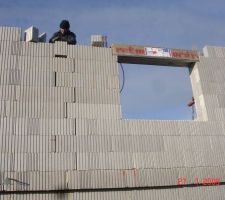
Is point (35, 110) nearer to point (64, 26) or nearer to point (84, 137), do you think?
point (84, 137)

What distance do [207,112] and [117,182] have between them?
1408 cm

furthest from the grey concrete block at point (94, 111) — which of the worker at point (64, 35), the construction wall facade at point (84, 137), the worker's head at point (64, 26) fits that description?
the worker's head at point (64, 26)

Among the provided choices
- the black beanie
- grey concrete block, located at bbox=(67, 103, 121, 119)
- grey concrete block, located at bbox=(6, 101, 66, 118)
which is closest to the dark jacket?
the black beanie

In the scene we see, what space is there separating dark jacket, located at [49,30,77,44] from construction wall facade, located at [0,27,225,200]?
230 cm

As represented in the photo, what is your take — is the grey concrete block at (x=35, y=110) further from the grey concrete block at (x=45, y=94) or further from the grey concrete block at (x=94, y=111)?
the grey concrete block at (x=94, y=111)

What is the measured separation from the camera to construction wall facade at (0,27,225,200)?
28734 millimetres

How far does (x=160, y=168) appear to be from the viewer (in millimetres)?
31844

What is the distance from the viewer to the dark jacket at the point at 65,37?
36.8 meters

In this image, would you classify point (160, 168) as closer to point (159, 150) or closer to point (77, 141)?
point (159, 150)

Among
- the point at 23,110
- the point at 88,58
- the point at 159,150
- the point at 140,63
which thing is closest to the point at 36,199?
the point at 23,110

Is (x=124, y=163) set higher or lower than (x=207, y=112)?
lower

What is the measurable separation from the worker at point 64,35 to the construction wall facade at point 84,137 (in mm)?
2383

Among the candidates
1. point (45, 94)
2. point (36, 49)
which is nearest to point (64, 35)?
point (36, 49)

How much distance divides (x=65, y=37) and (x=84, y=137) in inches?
519
